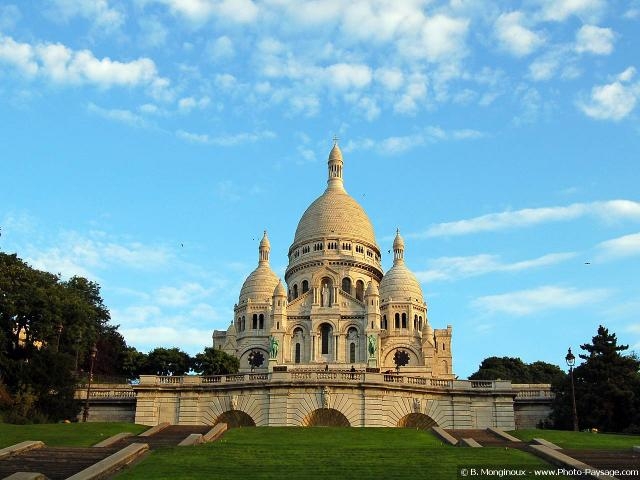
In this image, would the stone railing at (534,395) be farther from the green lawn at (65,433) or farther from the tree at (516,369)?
the tree at (516,369)

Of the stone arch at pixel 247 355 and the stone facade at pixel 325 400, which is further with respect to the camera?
the stone arch at pixel 247 355

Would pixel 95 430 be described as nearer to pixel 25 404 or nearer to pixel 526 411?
pixel 25 404

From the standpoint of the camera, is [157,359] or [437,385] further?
[157,359]

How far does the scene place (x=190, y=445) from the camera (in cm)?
2628

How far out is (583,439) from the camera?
104ft

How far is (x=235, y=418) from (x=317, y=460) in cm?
2150

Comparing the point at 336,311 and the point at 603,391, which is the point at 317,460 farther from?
the point at 336,311

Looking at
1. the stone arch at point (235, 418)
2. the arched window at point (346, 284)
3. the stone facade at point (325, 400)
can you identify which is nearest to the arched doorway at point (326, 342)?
the arched window at point (346, 284)

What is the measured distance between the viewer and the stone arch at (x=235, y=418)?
43250mm

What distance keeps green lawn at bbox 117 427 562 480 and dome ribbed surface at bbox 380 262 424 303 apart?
79618mm

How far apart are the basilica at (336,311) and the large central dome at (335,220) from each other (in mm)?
160

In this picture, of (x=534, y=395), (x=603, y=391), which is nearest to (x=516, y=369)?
(x=534, y=395)

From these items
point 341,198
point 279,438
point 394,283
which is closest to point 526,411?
point 279,438

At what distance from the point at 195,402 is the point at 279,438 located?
15089 mm
